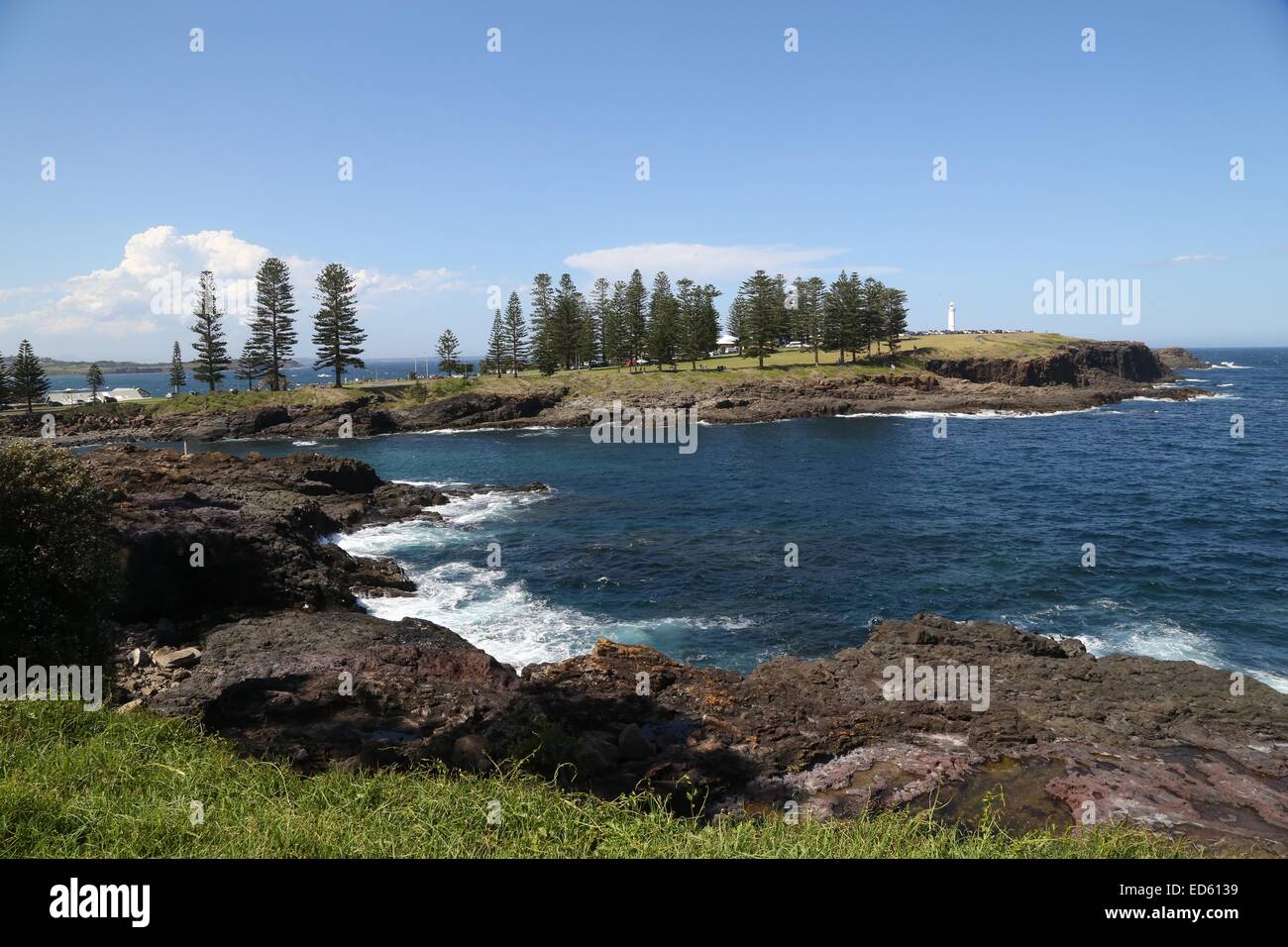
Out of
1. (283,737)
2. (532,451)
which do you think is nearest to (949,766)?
(283,737)

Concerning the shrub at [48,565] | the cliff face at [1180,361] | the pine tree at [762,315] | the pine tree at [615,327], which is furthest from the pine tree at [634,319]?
the cliff face at [1180,361]

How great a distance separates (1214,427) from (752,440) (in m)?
47.2

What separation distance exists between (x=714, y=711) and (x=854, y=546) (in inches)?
718

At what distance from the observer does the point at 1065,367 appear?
104 m

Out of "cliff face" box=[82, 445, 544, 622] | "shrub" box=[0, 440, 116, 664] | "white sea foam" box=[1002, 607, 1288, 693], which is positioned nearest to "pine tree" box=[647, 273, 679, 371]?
"cliff face" box=[82, 445, 544, 622]

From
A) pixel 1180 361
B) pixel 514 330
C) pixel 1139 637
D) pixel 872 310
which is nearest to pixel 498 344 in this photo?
pixel 514 330

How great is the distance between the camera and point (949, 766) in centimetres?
1346

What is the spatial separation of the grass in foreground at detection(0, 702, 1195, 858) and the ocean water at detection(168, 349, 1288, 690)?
11.9 metres

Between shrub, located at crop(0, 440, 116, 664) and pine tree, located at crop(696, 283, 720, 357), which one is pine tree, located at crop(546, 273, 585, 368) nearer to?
pine tree, located at crop(696, 283, 720, 357)

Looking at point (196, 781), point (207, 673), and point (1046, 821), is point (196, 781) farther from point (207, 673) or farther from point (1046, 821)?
point (1046, 821)

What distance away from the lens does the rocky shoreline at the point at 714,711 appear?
12.4 meters

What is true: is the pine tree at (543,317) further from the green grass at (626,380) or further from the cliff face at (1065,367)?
the cliff face at (1065,367)

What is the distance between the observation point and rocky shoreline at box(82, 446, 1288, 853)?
1238 cm
